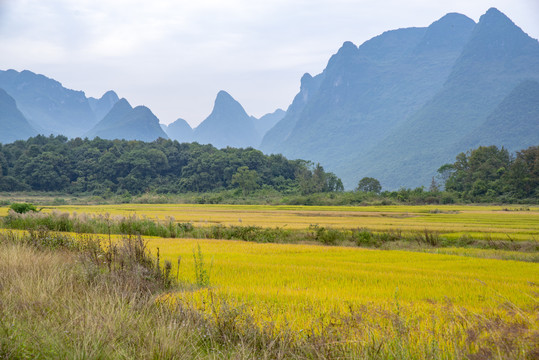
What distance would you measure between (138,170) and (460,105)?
4322 inches

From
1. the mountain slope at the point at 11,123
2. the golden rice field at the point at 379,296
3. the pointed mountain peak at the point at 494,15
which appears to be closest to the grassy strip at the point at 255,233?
the golden rice field at the point at 379,296

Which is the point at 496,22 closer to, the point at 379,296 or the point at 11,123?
the point at 379,296

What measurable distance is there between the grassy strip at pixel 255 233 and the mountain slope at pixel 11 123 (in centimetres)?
15622

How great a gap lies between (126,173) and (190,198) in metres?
15.5

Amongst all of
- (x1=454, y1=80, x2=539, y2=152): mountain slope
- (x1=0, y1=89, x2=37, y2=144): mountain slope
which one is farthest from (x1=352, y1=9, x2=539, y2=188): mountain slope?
(x1=0, y1=89, x2=37, y2=144): mountain slope

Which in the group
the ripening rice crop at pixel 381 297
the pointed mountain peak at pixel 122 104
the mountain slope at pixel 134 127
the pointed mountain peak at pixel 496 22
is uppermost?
the pointed mountain peak at pixel 496 22

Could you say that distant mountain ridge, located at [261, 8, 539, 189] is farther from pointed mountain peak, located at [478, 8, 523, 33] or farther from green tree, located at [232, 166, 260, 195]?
green tree, located at [232, 166, 260, 195]

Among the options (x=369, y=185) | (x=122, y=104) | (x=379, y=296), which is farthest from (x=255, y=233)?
(x=122, y=104)

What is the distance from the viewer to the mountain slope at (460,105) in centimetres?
11288

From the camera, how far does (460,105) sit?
12794 centimetres

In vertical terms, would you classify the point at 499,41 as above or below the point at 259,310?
above

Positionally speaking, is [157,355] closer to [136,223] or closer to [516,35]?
[136,223]

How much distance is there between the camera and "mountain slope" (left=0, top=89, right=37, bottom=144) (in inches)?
5753

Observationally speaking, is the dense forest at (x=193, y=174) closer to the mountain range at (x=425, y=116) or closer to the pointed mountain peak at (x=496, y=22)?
the mountain range at (x=425, y=116)
